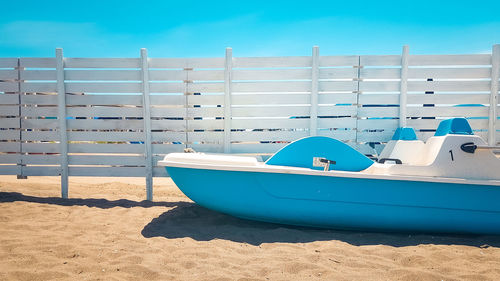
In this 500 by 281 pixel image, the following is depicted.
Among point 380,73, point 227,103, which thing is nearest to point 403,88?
point 380,73

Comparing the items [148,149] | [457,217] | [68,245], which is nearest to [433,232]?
[457,217]

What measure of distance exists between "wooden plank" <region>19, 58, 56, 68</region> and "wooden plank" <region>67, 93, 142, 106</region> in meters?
0.59

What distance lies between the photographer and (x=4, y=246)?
2.23 meters

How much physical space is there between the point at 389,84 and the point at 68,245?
14.2 ft

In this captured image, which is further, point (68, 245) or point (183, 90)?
point (183, 90)

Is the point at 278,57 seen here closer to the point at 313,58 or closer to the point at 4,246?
the point at 313,58

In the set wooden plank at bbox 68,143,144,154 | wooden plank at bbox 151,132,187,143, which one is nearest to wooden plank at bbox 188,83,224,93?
wooden plank at bbox 151,132,187,143

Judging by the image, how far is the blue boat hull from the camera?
8.32ft

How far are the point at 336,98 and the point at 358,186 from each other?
1.77 m

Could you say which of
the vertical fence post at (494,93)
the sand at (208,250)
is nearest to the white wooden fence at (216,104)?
the vertical fence post at (494,93)

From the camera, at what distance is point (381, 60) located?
3.91 metres

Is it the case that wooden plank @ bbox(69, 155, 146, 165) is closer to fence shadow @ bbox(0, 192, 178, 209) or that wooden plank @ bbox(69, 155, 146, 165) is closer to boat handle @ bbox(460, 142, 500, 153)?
fence shadow @ bbox(0, 192, 178, 209)

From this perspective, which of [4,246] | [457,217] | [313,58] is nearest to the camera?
[4,246]

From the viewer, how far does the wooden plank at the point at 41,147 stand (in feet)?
13.8
